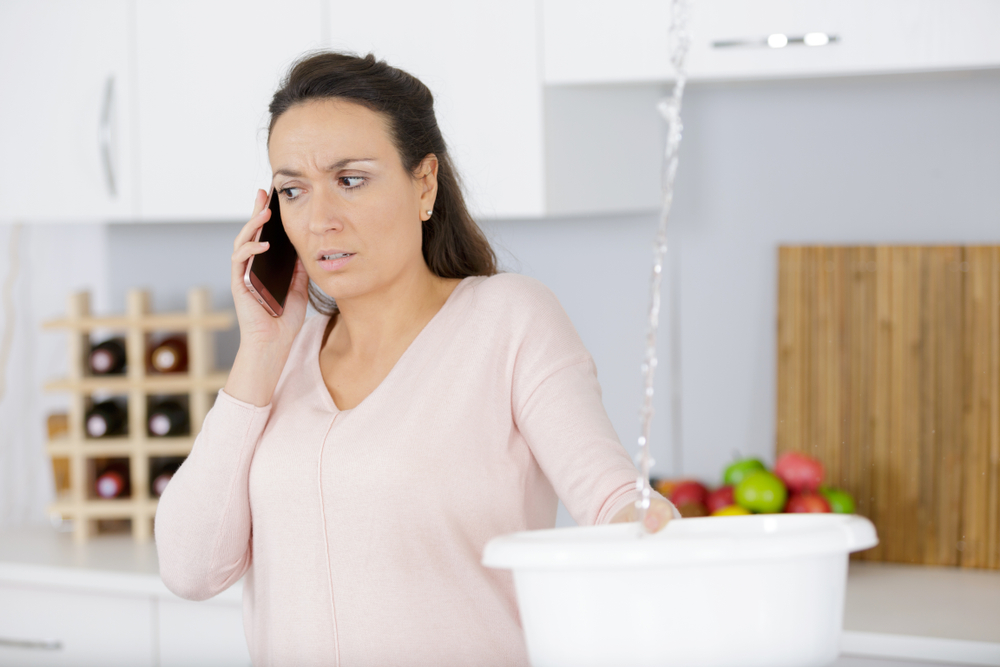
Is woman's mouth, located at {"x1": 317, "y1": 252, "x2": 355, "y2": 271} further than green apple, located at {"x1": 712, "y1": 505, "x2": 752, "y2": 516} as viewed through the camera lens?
No

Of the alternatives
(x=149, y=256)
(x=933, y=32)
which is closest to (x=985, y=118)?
(x=933, y=32)

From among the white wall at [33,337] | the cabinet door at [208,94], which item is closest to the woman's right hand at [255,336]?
the cabinet door at [208,94]

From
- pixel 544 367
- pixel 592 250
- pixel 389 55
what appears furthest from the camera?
pixel 592 250

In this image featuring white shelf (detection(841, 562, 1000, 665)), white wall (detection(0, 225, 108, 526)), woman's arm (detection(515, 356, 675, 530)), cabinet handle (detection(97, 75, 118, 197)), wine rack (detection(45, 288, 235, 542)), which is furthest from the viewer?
white wall (detection(0, 225, 108, 526))

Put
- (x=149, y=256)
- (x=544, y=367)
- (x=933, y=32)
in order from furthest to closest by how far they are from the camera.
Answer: (x=149, y=256), (x=933, y=32), (x=544, y=367)

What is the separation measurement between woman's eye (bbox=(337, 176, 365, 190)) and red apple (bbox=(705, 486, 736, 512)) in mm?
987

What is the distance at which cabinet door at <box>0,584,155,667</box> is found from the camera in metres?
1.85

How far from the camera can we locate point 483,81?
1702 mm

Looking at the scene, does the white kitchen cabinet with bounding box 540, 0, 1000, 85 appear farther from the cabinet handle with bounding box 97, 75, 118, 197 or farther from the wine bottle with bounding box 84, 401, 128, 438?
the wine bottle with bounding box 84, 401, 128, 438

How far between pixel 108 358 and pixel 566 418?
1.43 m

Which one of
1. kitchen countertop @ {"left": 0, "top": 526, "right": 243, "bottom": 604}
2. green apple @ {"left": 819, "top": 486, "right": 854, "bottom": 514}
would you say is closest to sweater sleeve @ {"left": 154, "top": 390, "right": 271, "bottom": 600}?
kitchen countertop @ {"left": 0, "top": 526, "right": 243, "bottom": 604}

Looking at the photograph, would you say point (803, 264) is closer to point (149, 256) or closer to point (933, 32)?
point (933, 32)

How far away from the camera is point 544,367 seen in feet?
3.33

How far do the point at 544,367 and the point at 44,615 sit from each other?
4.62 feet
